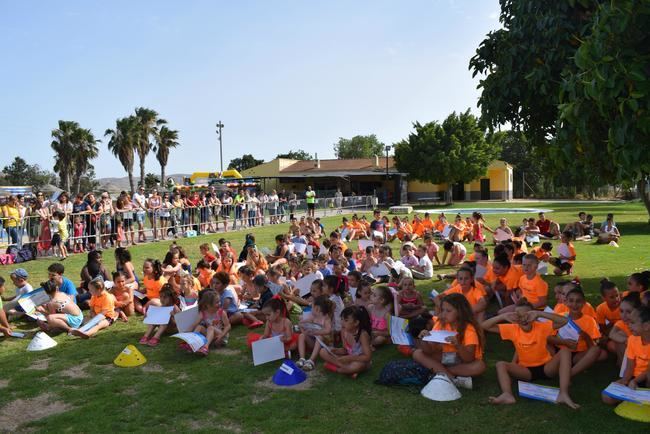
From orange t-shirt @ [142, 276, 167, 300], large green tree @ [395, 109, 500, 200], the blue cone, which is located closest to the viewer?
the blue cone

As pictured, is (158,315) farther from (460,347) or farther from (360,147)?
(360,147)

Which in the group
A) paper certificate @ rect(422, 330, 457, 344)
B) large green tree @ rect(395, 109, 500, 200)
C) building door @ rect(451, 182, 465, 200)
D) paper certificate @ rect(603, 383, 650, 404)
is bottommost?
paper certificate @ rect(603, 383, 650, 404)

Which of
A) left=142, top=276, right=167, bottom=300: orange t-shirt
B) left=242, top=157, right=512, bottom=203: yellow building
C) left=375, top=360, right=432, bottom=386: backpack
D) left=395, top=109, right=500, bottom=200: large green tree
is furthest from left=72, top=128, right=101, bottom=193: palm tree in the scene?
left=375, top=360, right=432, bottom=386: backpack

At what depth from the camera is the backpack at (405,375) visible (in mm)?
5985

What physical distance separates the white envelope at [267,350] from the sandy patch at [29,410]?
84.3 inches

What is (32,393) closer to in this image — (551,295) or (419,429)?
(419,429)

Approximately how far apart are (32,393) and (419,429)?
426cm

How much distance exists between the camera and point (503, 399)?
5.43m

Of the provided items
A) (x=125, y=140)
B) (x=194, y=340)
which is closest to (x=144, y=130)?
(x=125, y=140)

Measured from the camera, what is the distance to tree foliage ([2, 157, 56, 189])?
82.3 m

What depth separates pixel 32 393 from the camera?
6012 mm

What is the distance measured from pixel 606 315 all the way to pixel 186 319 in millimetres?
5621

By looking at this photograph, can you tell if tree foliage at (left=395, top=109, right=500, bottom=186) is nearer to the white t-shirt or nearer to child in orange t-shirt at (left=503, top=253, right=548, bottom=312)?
the white t-shirt

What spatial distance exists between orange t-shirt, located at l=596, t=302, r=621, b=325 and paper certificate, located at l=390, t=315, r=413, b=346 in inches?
96.2
